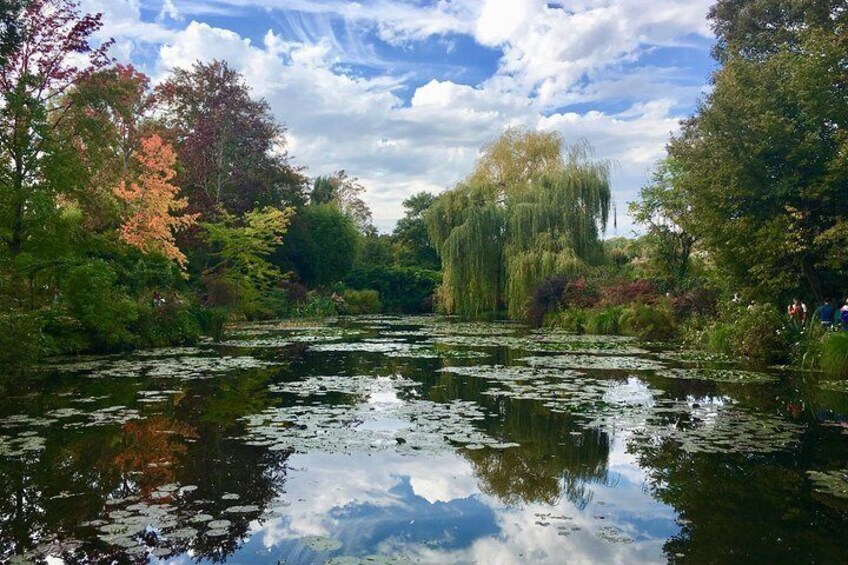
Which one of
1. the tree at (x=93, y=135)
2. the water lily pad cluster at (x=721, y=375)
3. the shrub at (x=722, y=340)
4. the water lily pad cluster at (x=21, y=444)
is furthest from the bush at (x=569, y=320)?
the water lily pad cluster at (x=21, y=444)

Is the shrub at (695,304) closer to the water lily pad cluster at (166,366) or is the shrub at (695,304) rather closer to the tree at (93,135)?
the water lily pad cluster at (166,366)

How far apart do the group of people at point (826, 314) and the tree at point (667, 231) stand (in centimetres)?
836

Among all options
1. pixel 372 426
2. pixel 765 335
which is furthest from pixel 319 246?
pixel 372 426

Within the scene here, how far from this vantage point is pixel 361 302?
39.7m

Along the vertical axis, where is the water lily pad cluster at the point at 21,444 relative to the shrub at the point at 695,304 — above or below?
below

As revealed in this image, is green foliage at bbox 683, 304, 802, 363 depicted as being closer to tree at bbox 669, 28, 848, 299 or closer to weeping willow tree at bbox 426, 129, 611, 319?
tree at bbox 669, 28, 848, 299

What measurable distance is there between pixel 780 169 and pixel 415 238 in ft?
129

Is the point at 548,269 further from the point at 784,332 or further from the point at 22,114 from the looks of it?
the point at 22,114

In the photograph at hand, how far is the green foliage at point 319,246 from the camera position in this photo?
35.7m

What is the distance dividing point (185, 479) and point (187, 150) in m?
27.0

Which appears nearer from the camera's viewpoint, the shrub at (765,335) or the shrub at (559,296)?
the shrub at (765,335)

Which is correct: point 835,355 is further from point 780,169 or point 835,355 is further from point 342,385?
point 342,385

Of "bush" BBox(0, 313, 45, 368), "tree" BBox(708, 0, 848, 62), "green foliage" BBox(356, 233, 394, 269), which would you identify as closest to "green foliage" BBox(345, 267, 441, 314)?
"green foliage" BBox(356, 233, 394, 269)

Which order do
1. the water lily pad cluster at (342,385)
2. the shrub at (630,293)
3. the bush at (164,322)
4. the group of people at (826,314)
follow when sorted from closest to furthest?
the water lily pad cluster at (342,385)
the group of people at (826,314)
the bush at (164,322)
the shrub at (630,293)
